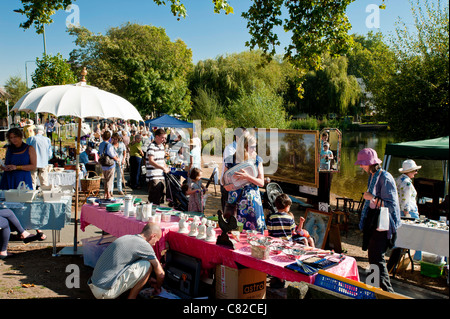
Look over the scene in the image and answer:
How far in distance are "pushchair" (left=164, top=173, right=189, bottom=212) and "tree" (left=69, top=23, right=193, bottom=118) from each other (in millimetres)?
20573

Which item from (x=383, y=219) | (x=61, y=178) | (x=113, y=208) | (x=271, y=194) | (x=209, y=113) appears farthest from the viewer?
(x=209, y=113)

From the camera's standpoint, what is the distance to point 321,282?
9.70ft

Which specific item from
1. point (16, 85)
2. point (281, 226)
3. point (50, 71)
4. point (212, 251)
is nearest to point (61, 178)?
point (212, 251)

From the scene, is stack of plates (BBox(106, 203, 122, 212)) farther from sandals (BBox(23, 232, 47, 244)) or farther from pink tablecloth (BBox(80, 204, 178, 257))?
sandals (BBox(23, 232, 47, 244))

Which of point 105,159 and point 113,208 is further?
point 105,159

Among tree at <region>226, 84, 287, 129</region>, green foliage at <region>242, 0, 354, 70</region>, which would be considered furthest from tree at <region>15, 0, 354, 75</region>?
tree at <region>226, 84, 287, 129</region>

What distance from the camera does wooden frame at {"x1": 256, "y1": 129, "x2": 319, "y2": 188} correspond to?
7.86m

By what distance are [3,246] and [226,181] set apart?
11.3 ft

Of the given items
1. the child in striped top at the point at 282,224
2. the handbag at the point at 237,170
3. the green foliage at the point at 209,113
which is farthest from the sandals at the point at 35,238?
the green foliage at the point at 209,113

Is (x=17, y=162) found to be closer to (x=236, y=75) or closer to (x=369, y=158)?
(x=369, y=158)

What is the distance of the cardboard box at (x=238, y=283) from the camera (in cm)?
365

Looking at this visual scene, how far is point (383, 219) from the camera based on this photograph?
13.2 ft

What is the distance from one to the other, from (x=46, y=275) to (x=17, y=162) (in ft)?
6.98
